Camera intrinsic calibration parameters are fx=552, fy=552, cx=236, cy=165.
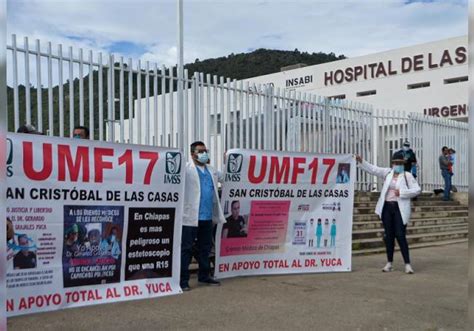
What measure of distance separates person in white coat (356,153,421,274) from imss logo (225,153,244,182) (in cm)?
231

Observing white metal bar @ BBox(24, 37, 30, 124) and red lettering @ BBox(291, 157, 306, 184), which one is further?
red lettering @ BBox(291, 157, 306, 184)

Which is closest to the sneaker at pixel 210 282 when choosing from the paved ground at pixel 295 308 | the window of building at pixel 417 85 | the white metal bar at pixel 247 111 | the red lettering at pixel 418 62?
the paved ground at pixel 295 308

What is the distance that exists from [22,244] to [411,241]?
30.1 feet

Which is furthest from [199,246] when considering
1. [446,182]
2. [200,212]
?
[446,182]

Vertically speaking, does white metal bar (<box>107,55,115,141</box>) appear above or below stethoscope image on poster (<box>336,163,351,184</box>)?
above

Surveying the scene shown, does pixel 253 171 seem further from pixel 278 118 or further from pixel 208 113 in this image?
pixel 278 118

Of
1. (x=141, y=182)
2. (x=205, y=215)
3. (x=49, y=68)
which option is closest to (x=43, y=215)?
(x=141, y=182)

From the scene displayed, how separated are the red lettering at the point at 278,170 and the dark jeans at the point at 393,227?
1619 mm

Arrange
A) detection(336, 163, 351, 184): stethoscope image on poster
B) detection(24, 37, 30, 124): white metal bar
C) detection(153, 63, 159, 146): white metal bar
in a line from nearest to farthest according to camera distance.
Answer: detection(24, 37, 30, 124): white metal bar < detection(336, 163, 351, 184): stethoscope image on poster < detection(153, 63, 159, 146): white metal bar

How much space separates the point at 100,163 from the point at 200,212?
1532 millimetres

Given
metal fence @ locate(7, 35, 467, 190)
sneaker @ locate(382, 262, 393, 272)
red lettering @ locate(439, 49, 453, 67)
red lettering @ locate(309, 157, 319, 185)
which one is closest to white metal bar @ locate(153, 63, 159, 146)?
metal fence @ locate(7, 35, 467, 190)

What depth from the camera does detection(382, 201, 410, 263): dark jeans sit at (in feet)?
27.5

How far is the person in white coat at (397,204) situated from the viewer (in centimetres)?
835

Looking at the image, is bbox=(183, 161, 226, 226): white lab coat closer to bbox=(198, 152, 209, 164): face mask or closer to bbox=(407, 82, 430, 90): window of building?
bbox=(198, 152, 209, 164): face mask
